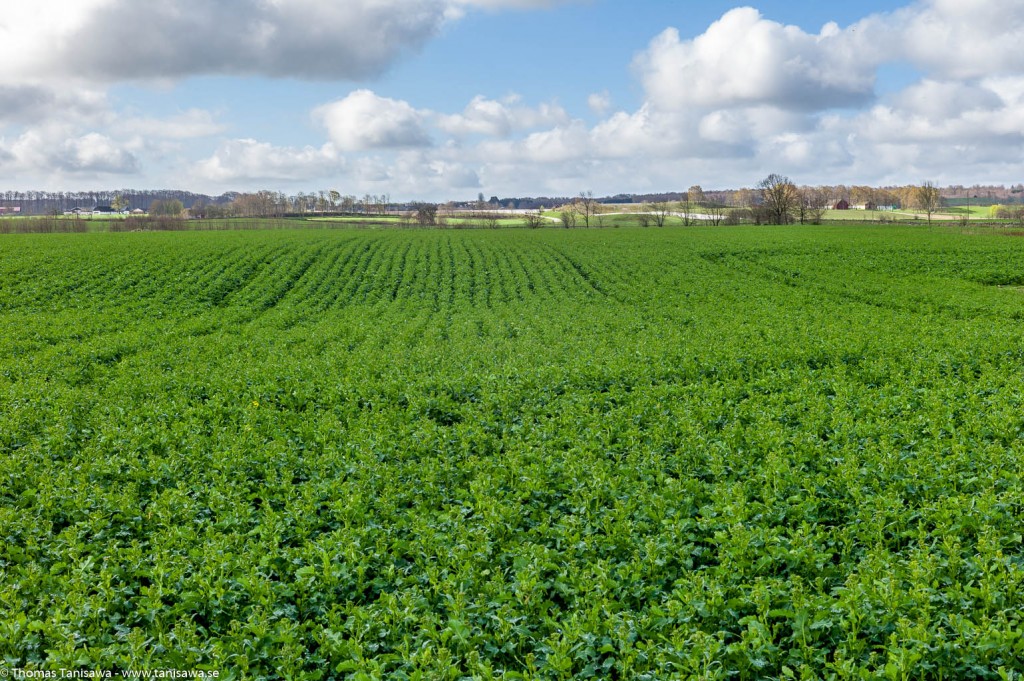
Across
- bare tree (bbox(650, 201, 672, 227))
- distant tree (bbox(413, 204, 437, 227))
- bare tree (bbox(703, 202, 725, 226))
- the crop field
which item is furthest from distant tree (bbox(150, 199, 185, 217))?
the crop field

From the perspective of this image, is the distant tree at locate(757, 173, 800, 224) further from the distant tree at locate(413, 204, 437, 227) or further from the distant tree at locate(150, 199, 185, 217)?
the distant tree at locate(150, 199, 185, 217)

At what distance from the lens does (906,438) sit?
1046 centimetres

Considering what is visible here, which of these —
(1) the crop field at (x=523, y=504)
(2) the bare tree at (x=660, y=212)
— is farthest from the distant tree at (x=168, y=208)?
(1) the crop field at (x=523, y=504)

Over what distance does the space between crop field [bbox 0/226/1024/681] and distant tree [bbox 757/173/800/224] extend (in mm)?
93354

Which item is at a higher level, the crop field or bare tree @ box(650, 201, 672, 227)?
bare tree @ box(650, 201, 672, 227)

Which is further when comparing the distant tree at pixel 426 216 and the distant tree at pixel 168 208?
the distant tree at pixel 168 208

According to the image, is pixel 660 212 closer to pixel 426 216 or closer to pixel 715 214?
pixel 715 214

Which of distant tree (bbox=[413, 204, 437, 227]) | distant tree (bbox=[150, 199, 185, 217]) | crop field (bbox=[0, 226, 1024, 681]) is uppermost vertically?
distant tree (bbox=[150, 199, 185, 217])

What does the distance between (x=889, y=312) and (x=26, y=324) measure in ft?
109

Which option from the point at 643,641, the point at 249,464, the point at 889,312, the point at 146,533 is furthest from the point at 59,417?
the point at 889,312

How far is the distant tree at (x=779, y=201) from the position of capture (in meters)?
107

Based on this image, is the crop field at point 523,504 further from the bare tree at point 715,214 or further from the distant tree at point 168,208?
the distant tree at point 168,208

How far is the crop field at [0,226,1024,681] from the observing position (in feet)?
18.9

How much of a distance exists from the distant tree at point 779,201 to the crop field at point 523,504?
306 feet
